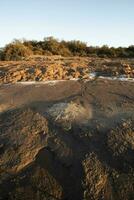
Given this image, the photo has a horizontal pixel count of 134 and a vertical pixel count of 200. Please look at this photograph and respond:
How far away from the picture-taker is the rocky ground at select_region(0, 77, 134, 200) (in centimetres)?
636

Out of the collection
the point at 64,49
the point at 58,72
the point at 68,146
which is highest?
the point at 68,146

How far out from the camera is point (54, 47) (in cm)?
2102

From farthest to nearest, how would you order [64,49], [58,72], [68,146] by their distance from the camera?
[64,49]
[58,72]
[68,146]

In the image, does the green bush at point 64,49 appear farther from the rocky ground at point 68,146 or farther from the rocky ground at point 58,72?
the rocky ground at point 68,146

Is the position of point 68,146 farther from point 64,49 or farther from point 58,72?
point 64,49

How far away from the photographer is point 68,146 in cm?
725

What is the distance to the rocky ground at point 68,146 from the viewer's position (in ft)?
20.9

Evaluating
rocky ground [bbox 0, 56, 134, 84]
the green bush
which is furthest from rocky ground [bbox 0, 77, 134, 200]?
the green bush

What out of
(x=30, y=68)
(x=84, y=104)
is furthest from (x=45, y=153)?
(x=30, y=68)

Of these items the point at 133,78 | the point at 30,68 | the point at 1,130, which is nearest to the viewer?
the point at 1,130

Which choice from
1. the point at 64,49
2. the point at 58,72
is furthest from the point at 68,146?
the point at 64,49

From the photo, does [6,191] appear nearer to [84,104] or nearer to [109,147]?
[109,147]

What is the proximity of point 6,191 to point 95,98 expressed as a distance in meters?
3.65

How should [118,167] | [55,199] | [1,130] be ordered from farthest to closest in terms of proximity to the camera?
[1,130]
[118,167]
[55,199]
